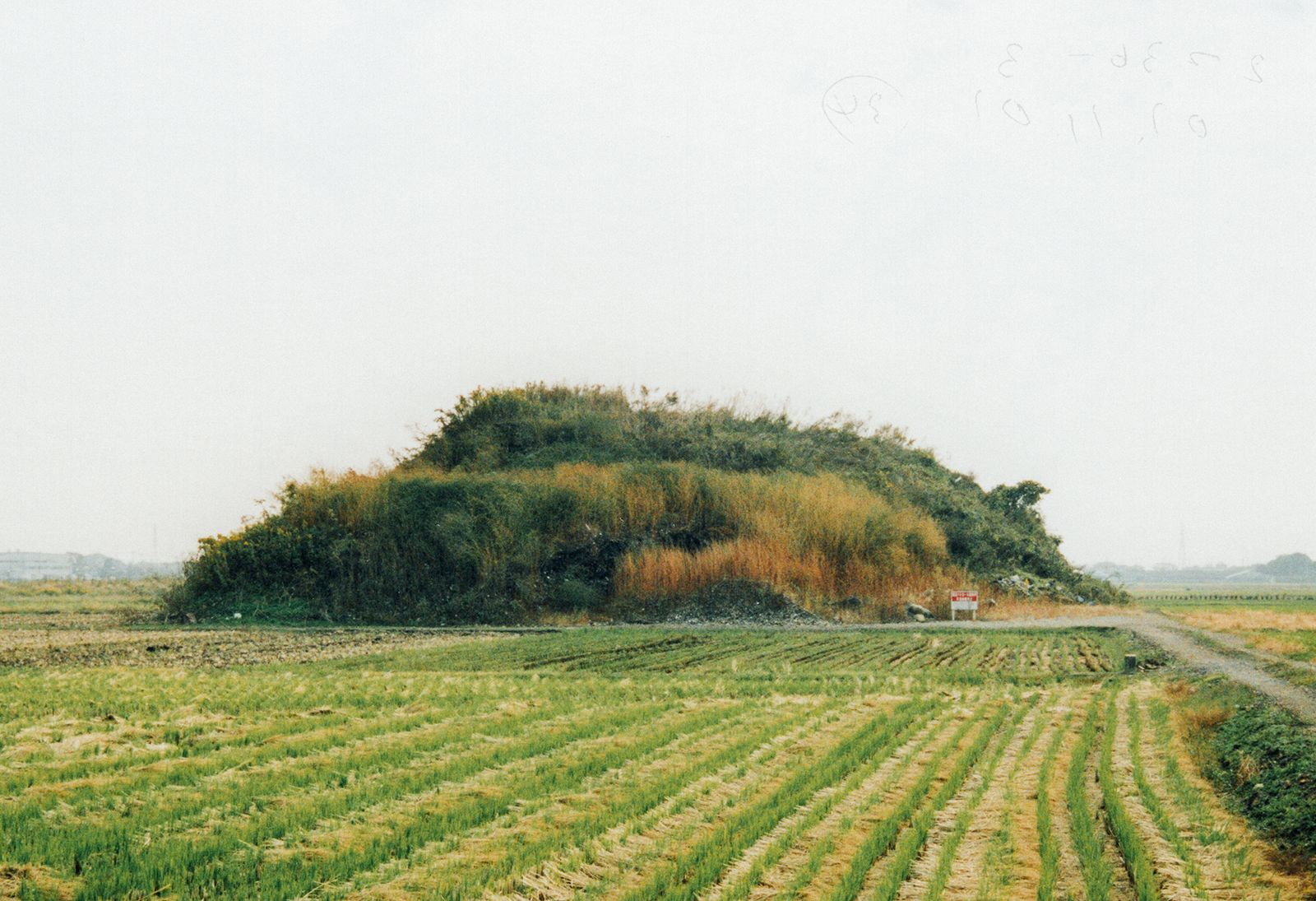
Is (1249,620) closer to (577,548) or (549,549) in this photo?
(577,548)

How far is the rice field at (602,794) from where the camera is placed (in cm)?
473

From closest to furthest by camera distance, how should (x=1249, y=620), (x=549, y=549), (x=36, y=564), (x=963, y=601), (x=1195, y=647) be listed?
(x=1195, y=647) → (x=1249, y=620) → (x=963, y=601) → (x=549, y=549) → (x=36, y=564)

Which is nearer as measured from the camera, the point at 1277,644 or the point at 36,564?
the point at 1277,644

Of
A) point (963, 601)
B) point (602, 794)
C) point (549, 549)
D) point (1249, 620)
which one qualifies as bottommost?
point (602, 794)

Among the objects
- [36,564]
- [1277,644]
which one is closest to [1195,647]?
[1277,644]

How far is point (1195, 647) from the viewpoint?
1599cm

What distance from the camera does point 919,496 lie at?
3362 centimetres

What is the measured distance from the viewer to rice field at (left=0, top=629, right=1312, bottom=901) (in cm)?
473

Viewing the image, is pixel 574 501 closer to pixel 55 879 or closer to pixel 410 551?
pixel 410 551

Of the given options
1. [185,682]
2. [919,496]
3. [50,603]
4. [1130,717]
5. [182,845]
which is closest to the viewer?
[182,845]

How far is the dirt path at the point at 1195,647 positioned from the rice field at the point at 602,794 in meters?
1.09

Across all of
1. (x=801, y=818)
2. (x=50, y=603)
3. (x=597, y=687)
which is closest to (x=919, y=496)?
(x=597, y=687)

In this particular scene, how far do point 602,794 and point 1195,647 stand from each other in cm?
1286

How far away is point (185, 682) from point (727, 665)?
6569 millimetres
